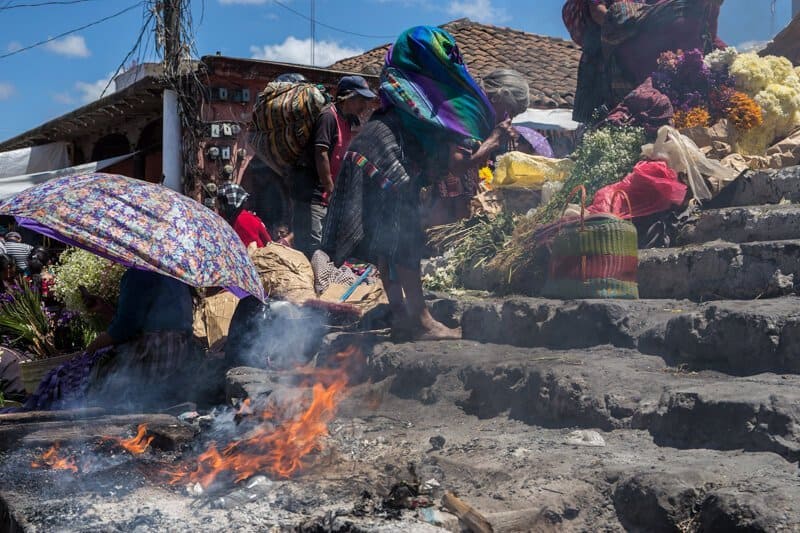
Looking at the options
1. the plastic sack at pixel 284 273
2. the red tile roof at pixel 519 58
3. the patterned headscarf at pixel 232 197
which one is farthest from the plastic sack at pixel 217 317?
the red tile roof at pixel 519 58

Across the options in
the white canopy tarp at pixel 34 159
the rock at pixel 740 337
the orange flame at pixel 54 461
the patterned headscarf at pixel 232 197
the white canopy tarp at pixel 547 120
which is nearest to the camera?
the rock at pixel 740 337

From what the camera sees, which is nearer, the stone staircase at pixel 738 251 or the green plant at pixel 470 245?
the stone staircase at pixel 738 251

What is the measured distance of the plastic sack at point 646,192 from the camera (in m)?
5.82

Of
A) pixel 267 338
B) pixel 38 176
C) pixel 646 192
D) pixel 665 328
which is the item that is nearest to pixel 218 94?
pixel 38 176

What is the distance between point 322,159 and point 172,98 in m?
6.09

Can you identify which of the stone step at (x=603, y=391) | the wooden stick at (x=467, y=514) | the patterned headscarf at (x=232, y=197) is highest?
the patterned headscarf at (x=232, y=197)

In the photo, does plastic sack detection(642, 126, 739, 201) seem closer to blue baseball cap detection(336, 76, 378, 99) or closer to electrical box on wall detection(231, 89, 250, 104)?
blue baseball cap detection(336, 76, 378, 99)

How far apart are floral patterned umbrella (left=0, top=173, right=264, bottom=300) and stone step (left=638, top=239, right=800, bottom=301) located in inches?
111

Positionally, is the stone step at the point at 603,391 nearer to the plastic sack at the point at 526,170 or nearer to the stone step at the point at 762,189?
the stone step at the point at 762,189

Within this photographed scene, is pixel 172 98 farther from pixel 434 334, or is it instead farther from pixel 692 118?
pixel 434 334

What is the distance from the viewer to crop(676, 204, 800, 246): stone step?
16.3 ft

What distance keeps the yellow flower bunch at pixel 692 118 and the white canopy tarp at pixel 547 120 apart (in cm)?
645

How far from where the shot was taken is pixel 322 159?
7535 millimetres

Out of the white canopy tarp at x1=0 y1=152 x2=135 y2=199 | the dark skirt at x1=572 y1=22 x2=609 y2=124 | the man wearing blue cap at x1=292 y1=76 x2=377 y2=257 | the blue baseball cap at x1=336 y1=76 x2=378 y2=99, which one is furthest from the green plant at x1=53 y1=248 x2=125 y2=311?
the white canopy tarp at x1=0 y1=152 x2=135 y2=199
